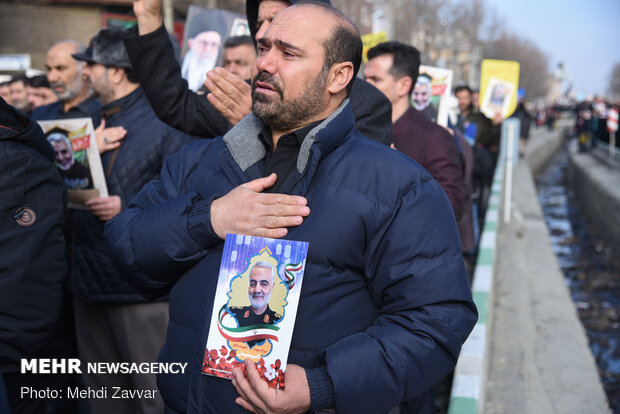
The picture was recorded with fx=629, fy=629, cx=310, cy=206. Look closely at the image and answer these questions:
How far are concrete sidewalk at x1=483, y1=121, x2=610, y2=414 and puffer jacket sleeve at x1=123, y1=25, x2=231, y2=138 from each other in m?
2.54

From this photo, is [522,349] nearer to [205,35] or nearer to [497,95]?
[205,35]

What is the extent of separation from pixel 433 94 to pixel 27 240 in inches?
162

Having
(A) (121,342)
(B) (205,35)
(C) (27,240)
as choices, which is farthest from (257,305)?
(B) (205,35)

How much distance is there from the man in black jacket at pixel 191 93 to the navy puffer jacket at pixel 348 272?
547 mm

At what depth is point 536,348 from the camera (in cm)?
582

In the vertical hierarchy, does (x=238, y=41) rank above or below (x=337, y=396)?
above

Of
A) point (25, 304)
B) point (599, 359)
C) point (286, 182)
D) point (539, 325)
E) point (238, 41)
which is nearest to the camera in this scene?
point (286, 182)

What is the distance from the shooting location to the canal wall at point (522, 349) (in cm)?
400

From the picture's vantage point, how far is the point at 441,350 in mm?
1742

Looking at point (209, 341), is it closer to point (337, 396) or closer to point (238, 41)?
point (337, 396)

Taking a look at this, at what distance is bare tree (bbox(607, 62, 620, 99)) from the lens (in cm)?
11338

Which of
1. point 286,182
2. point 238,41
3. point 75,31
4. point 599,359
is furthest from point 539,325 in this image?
point 75,31

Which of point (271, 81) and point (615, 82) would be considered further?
point (615, 82)

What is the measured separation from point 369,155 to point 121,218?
854 millimetres
